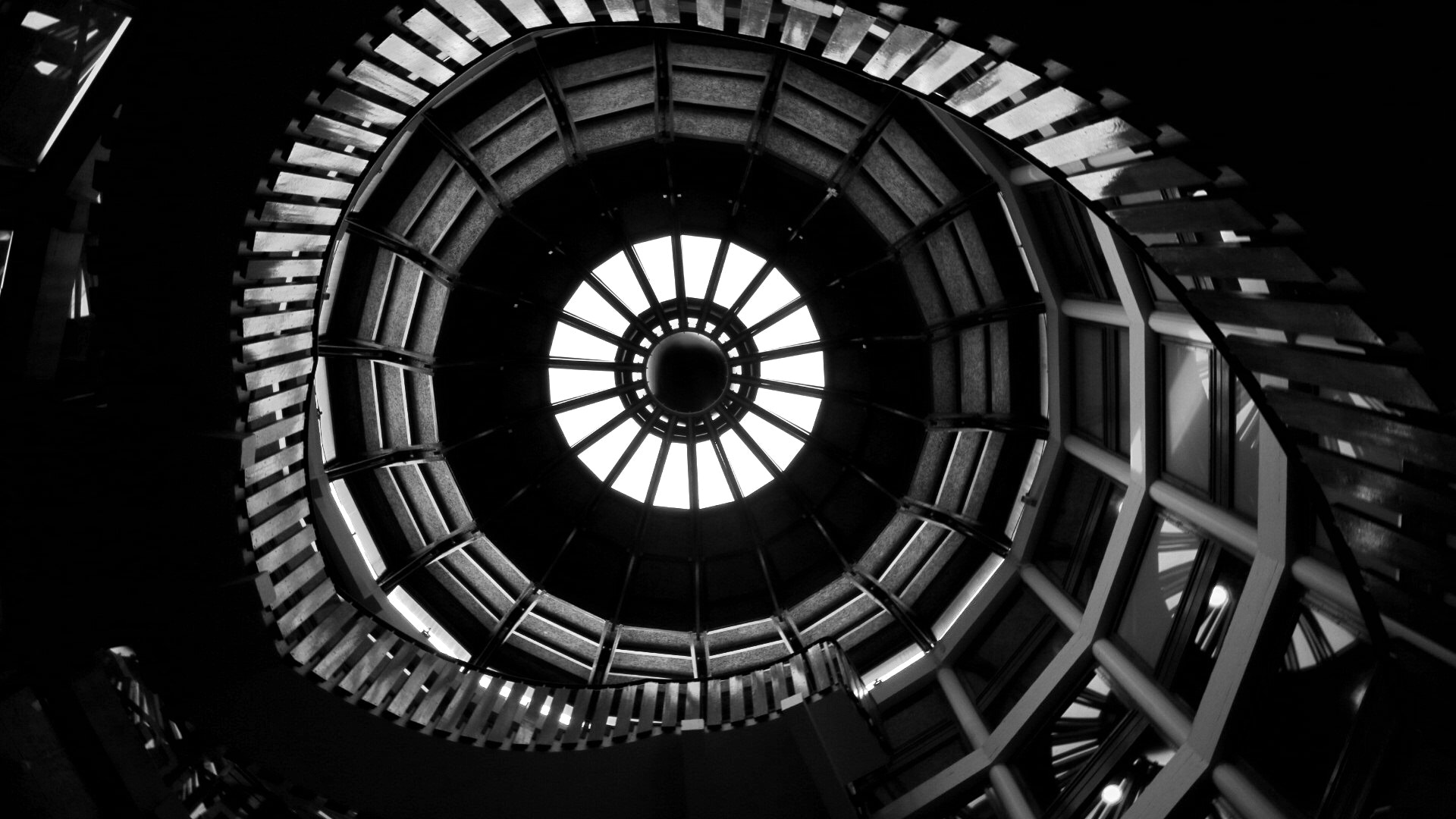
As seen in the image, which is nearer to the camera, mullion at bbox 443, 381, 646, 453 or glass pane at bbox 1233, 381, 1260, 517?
glass pane at bbox 1233, 381, 1260, 517

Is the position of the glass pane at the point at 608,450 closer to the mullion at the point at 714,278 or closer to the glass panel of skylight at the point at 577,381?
the glass panel of skylight at the point at 577,381

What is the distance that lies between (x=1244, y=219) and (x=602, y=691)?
9.53 meters

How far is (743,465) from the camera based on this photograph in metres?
15.4

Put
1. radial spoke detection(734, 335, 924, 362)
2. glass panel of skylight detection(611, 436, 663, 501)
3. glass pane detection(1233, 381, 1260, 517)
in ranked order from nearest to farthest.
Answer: glass pane detection(1233, 381, 1260, 517) < radial spoke detection(734, 335, 924, 362) < glass panel of skylight detection(611, 436, 663, 501)

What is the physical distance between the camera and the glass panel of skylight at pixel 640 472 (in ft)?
50.0

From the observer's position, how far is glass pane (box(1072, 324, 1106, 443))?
458 inches

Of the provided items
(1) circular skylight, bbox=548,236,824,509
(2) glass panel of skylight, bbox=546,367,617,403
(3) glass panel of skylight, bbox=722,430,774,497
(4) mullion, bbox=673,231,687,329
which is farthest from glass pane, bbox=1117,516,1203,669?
(2) glass panel of skylight, bbox=546,367,617,403

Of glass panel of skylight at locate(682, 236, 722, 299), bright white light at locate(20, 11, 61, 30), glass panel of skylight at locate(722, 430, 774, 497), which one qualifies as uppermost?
glass panel of skylight at locate(682, 236, 722, 299)

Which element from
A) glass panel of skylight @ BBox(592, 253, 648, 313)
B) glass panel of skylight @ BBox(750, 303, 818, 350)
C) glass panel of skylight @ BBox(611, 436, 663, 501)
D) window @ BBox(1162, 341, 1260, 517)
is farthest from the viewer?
glass panel of skylight @ BBox(611, 436, 663, 501)

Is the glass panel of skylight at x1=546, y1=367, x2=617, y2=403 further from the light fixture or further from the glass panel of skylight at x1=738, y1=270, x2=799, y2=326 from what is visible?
the light fixture

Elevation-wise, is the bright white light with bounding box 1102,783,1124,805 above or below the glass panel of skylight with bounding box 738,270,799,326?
below

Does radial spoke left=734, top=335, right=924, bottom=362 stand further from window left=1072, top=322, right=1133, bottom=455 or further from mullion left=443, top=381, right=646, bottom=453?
window left=1072, top=322, right=1133, bottom=455

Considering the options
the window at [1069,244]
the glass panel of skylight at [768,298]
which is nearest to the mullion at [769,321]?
the glass panel of skylight at [768,298]

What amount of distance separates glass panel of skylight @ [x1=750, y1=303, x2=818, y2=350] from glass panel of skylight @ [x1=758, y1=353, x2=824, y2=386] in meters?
0.30
